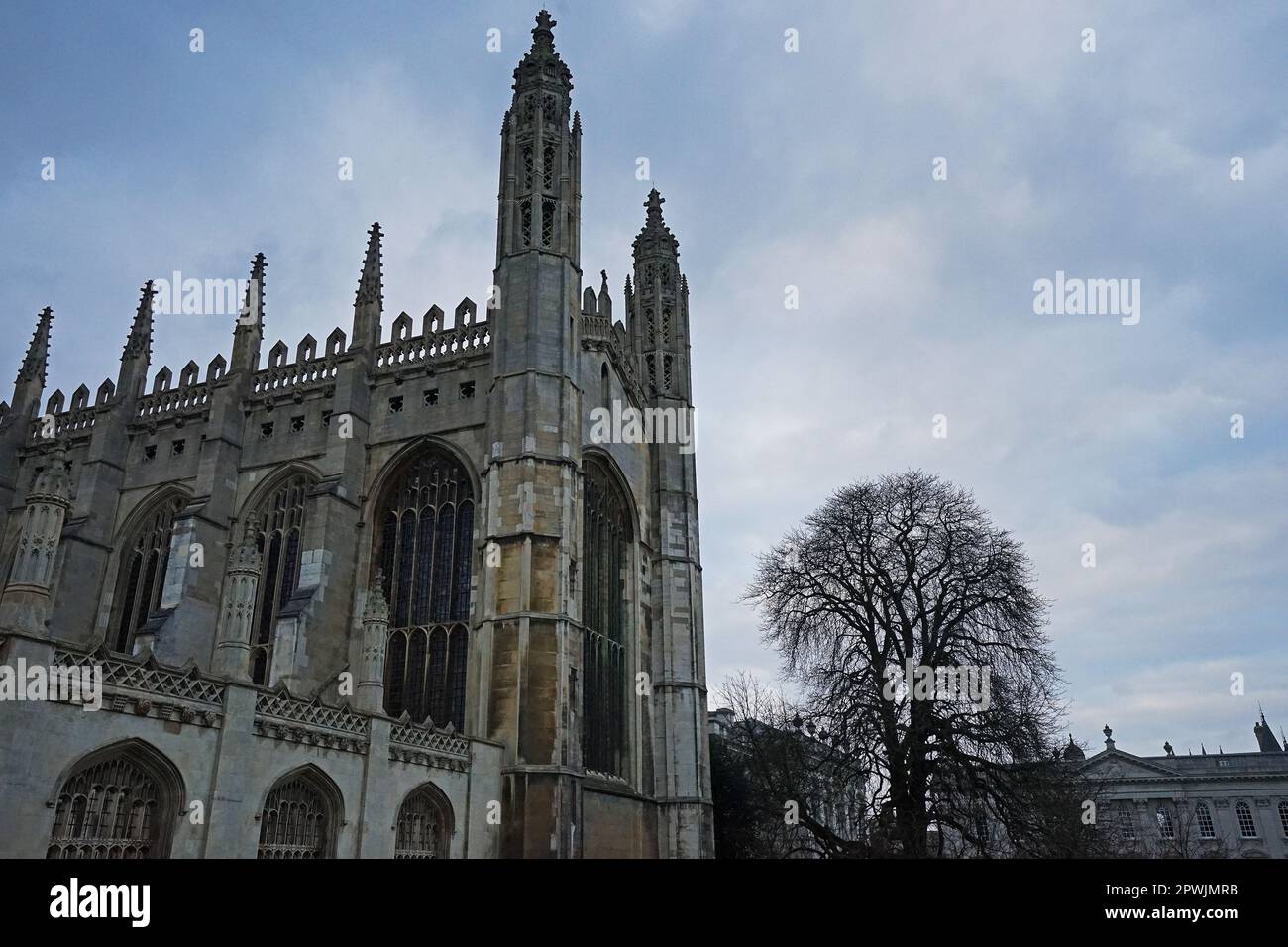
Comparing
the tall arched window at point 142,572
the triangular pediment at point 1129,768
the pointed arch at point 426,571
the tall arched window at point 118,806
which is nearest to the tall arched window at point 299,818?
the tall arched window at point 118,806

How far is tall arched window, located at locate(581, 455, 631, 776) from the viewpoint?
929 inches

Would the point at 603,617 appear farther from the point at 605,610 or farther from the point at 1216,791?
the point at 1216,791

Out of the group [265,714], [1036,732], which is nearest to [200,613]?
[265,714]

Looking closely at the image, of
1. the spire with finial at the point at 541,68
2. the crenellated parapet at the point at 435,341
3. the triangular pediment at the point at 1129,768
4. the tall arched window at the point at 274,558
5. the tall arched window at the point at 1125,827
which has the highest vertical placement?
the spire with finial at the point at 541,68

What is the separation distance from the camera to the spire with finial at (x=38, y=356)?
32.2m

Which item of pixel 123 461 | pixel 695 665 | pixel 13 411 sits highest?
pixel 13 411

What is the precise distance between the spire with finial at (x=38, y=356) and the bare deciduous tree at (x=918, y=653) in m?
26.5

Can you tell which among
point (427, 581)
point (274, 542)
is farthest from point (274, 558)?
point (427, 581)

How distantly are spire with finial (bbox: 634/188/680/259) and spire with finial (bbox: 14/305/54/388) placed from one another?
21.6 metres

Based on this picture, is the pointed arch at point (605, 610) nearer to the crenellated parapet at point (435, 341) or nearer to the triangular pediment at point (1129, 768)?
the crenellated parapet at point (435, 341)
